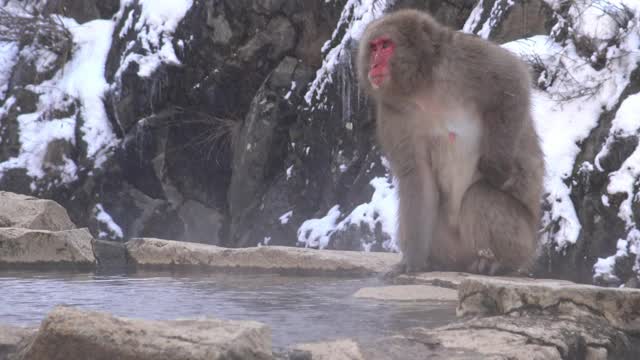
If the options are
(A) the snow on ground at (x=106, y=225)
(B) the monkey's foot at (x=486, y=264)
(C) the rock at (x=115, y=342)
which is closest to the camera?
(C) the rock at (x=115, y=342)

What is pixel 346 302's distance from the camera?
99.2 inches

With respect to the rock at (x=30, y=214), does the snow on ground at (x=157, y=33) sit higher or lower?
higher

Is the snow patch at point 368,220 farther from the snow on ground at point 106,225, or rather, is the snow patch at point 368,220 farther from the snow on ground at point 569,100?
the snow on ground at point 106,225

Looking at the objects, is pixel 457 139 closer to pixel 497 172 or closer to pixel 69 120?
pixel 497 172

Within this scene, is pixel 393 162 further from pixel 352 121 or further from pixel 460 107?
pixel 352 121

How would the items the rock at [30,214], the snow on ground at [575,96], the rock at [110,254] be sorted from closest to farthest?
the rock at [110,254] < the rock at [30,214] < the snow on ground at [575,96]

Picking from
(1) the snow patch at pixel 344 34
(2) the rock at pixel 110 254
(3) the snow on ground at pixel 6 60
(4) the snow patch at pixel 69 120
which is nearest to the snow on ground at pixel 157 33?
(4) the snow patch at pixel 69 120

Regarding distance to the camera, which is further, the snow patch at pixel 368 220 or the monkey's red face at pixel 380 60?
the snow patch at pixel 368 220

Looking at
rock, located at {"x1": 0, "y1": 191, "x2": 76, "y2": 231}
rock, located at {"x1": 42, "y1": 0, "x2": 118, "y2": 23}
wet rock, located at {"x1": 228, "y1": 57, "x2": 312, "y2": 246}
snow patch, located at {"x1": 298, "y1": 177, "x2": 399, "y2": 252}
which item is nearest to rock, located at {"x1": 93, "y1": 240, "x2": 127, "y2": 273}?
rock, located at {"x1": 0, "y1": 191, "x2": 76, "y2": 231}

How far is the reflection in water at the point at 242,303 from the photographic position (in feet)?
6.94

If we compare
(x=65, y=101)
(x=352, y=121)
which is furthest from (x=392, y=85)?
(x=65, y=101)

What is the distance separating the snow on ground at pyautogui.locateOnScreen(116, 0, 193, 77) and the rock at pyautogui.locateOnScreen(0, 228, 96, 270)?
15.3 feet

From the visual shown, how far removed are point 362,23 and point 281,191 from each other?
153 cm

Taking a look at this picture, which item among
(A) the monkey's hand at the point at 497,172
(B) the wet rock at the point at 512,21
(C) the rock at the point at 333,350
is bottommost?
(C) the rock at the point at 333,350
